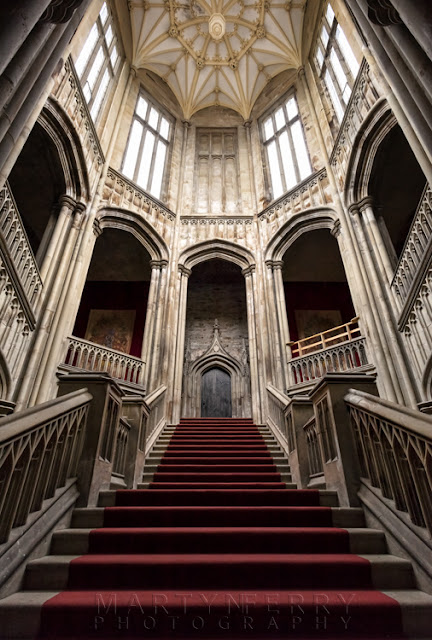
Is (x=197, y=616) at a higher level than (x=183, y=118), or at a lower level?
lower

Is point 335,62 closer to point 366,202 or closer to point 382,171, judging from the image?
point 382,171

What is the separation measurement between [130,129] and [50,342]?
8758mm

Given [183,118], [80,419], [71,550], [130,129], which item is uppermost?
[183,118]

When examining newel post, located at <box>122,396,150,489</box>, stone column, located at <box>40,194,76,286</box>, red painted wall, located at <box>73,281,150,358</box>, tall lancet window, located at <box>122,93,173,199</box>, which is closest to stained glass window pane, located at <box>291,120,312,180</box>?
tall lancet window, located at <box>122,93,173,199</box>

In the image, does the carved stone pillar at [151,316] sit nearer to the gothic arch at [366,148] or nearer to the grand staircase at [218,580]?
the gothic arch at [366,148]

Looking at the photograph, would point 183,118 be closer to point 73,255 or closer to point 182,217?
point 182,217

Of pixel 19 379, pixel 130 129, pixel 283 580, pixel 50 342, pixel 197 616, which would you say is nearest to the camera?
pixel 197 616

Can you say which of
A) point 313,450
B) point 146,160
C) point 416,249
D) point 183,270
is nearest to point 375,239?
point 416,249

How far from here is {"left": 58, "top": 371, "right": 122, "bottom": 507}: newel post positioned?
276 cm

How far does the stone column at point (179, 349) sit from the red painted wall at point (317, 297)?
4273mm

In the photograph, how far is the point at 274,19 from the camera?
1233cm

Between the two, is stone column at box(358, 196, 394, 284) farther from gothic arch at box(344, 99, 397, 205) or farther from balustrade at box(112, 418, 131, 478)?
balustrade at box(112, 418, 131, 478)

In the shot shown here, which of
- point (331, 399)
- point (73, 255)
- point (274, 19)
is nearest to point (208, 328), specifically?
point (73, 255)

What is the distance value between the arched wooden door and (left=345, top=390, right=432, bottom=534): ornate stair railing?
8.43m
